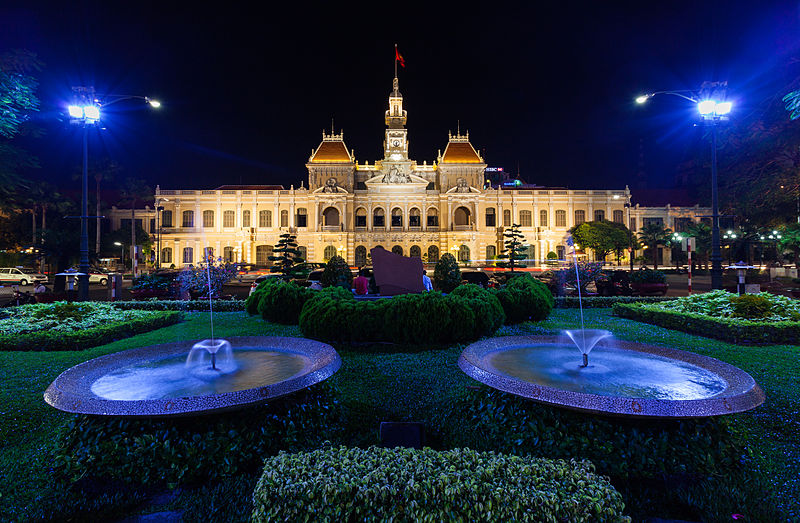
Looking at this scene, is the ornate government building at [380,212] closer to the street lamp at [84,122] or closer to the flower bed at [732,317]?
the street lamp at [84,122]

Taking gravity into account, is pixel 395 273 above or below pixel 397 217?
below

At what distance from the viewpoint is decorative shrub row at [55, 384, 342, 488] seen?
298cm

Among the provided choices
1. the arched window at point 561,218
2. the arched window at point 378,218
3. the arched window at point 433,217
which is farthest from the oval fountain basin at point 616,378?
the arched window at point 561,218

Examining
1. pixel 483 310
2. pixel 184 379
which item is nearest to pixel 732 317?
pixel 483 310

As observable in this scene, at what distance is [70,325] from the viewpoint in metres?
8.70

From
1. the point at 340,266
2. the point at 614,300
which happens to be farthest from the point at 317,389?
the point at 614,300

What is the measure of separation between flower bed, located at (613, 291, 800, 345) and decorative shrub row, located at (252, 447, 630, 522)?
24.6 feet

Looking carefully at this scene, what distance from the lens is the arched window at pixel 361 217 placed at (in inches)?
1853

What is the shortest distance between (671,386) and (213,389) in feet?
13.7

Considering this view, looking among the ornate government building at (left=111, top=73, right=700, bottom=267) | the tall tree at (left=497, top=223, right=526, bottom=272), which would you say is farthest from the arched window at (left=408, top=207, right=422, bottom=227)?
the tall tree at (left=497, top=223, right=526, bottom=272)

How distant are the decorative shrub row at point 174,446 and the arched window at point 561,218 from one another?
49.9 meters

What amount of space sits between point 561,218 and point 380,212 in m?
22.2

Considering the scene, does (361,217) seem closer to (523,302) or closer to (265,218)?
(265,218)

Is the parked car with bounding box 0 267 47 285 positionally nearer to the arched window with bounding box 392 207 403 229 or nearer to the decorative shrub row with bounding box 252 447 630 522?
the arched window with bounding box 392 207 403 229
